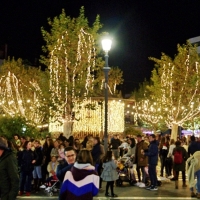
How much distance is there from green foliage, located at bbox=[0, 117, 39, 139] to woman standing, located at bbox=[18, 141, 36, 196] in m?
8.67

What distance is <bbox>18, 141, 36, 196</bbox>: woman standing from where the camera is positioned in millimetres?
13320

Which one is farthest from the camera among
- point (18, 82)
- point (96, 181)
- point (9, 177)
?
point (18, 82)

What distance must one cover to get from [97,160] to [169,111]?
25.0 m

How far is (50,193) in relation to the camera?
13234mm

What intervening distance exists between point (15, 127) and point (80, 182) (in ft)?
56.9

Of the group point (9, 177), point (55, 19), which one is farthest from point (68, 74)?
point (9, 177)

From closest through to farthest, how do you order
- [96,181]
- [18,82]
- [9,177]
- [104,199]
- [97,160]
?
[96,181] < [9,177] < [104,199] < [97,160] < [18,82]

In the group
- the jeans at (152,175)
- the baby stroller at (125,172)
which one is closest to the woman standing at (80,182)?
the jeans at (152,175)

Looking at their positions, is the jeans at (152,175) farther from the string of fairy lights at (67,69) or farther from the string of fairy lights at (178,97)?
the string of fairy lights at (178,97)

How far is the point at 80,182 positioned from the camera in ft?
18.1

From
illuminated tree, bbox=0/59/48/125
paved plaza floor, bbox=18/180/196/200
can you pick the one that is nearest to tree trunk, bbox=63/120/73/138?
illuminated tree, bbox=0/59/48/125

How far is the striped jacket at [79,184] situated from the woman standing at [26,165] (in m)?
7.91

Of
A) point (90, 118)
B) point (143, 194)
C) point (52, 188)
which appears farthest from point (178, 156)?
point (90, 118)

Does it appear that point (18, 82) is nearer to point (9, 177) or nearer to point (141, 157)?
point (141, 157)
